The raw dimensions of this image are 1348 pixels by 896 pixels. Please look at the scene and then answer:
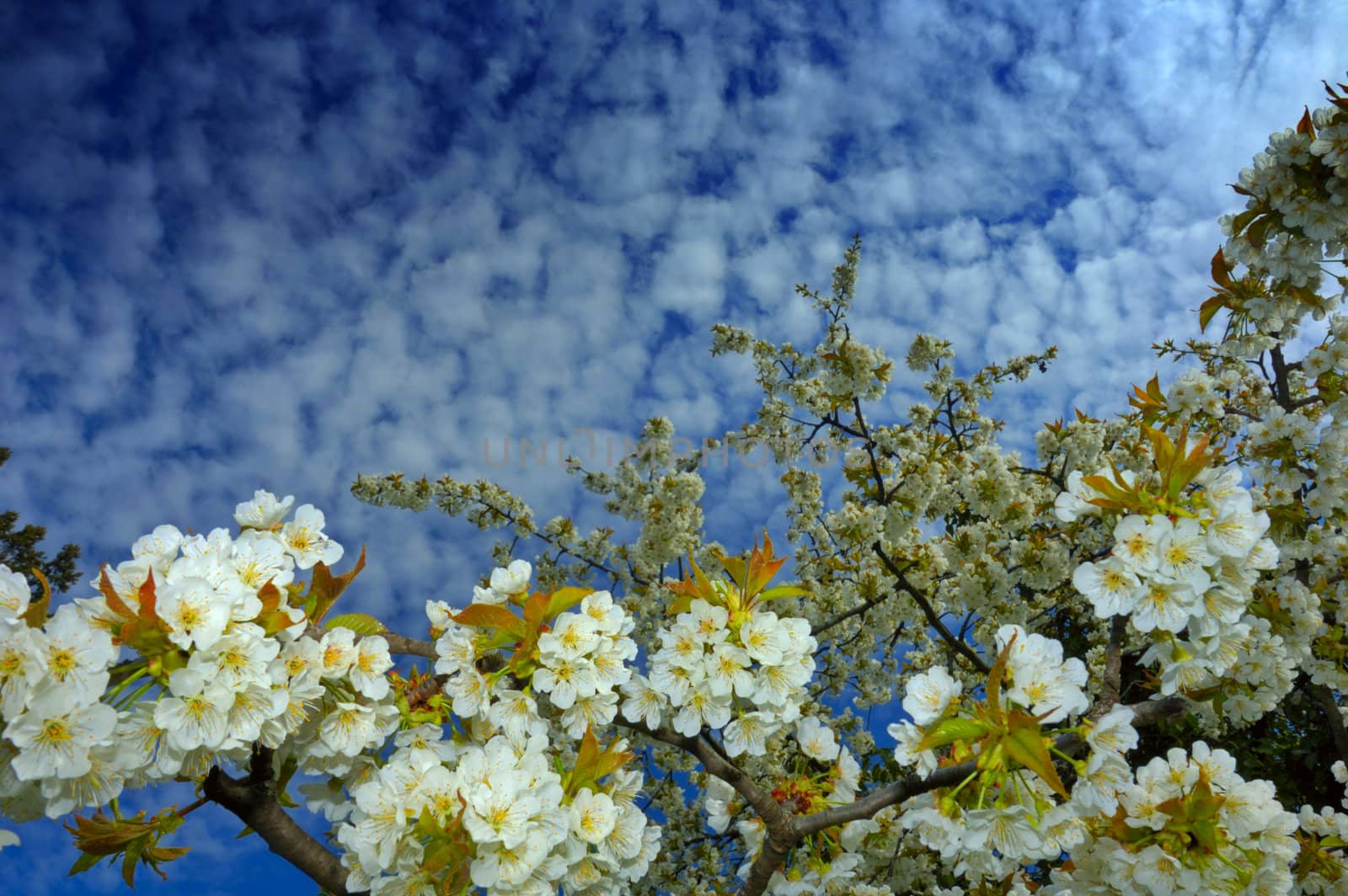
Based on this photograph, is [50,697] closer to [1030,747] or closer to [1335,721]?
[1030,747]

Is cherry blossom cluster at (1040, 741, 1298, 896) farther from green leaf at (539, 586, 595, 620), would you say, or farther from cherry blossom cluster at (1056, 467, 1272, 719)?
green leaf at (539, 586, 595, 620)

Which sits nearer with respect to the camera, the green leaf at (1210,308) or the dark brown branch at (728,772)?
the dark brown branch at (728,772)

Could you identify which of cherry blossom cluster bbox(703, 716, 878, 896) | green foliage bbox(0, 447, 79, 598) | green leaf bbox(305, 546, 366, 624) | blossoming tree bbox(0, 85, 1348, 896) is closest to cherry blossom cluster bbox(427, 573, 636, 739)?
blossoming tree bbox(0, 85, 1348, 896)

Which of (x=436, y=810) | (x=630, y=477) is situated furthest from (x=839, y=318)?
(x=436, y=810)

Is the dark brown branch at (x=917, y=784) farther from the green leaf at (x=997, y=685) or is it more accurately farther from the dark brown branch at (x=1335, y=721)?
the dark brown branch at (x=1335, y=721)

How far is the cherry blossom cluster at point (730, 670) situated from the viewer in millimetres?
2047

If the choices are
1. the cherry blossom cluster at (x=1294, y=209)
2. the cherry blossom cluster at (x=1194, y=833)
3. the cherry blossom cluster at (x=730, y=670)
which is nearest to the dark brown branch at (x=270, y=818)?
the cherry blossom cluster at (x=730, y=670)

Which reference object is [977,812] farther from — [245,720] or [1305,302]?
[1305,302]

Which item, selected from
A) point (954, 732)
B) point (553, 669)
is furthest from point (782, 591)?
point (553, 669)

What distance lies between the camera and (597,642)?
206cm

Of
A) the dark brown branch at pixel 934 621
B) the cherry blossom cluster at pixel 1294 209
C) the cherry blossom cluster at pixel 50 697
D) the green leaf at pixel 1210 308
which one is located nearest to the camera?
the cherry blossom cluster at pixel 50 697

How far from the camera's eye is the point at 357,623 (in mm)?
1979

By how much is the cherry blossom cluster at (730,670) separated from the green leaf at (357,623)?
29.0 inches

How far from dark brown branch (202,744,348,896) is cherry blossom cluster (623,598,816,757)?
36.0 inches
